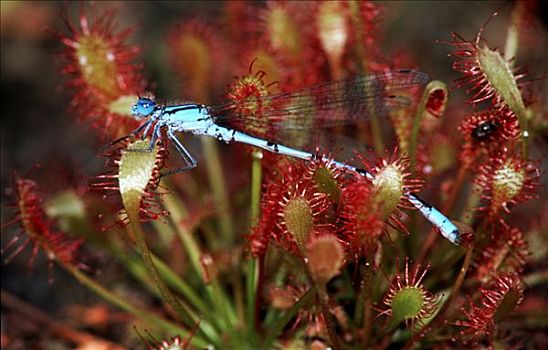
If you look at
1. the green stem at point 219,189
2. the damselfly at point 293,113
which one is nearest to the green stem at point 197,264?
the green stem at point 219,189

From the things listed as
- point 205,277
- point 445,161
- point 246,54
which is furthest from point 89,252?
point 445,161

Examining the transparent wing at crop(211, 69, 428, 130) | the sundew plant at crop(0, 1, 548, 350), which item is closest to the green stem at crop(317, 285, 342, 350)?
the sundew plant at crop(0, 1, 548, 350)

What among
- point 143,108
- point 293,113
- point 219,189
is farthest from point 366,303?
point 219,189

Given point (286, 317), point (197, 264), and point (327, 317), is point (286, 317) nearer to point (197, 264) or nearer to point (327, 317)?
point (327, 317)

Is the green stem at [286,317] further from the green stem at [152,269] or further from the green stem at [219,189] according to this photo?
the green stem at [219,189]

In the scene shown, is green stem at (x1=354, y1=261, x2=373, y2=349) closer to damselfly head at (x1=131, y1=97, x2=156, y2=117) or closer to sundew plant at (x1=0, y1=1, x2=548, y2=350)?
sundew plant at (x1=0, y1=1, x2=548, y2=350)

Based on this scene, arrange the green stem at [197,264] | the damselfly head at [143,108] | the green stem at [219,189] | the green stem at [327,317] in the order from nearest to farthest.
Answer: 1. the green stem at [327,317]
2. the damselfly head at [143,108]
3. the green stem at [197,264]
4. the green stem at [219,189]

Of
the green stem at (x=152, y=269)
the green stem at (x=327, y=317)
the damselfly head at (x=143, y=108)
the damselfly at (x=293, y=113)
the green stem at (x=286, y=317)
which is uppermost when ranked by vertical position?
the damselfly at (x=293, y=113)

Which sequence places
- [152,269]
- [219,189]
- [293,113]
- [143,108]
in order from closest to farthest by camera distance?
[152,269], [143,108], [293,113], [219,189]
